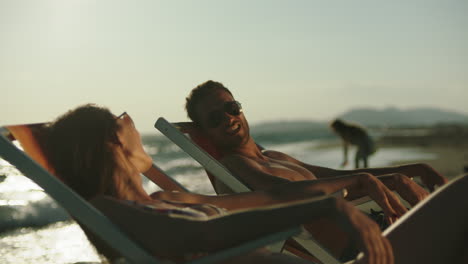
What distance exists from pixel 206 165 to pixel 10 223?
4.85 meters

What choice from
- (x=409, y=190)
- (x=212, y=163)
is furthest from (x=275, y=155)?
(x=409, y=190)

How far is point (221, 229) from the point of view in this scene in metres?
1.56

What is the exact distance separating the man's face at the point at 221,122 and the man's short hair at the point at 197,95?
0.08ft

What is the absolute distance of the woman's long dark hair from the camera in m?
1.90

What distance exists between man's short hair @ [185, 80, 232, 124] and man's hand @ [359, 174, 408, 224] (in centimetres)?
110

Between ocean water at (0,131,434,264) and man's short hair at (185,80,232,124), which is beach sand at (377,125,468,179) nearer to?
man's short hair at (185,80,232,124)

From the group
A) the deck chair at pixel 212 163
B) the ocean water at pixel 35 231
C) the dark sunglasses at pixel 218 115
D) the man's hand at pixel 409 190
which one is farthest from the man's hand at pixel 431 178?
the ocean water at pixel 35 231

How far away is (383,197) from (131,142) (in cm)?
111

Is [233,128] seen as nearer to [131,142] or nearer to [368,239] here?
[131,142]

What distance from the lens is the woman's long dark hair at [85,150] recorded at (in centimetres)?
190

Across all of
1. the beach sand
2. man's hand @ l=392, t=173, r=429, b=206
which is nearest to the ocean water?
man's hand @ l=392, t=173, r=429, b=206

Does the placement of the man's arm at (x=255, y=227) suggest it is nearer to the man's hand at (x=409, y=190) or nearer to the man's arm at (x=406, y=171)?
the man's hand at (x=409, y=190)

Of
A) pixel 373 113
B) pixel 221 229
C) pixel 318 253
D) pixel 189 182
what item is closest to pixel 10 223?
pixel 318 253

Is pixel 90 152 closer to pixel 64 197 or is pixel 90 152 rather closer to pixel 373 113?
pixel 64 197
